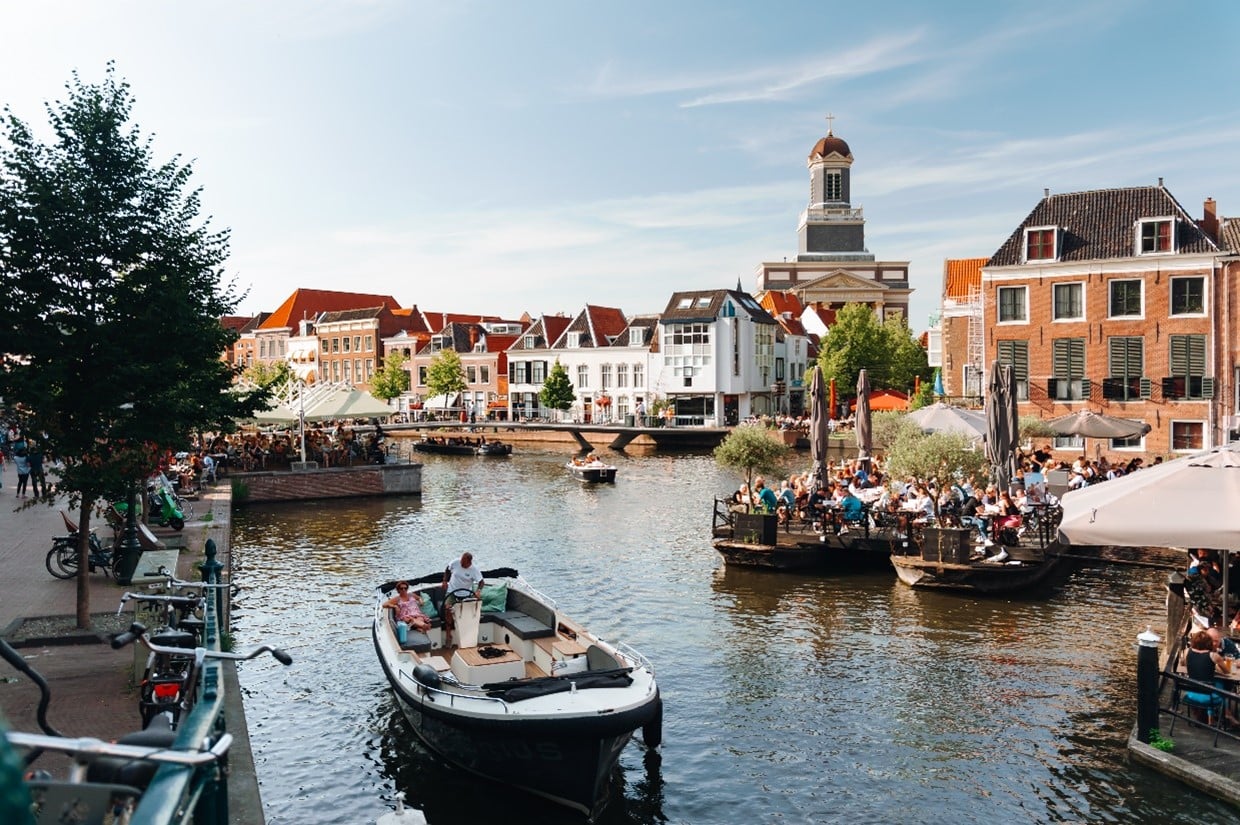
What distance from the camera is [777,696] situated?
46.5 ft

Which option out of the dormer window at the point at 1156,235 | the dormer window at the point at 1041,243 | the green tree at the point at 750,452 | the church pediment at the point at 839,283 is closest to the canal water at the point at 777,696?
the green tree at the point at 750,452

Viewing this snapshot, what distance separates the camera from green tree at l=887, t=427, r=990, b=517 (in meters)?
24.8

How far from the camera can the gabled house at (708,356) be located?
7069cm

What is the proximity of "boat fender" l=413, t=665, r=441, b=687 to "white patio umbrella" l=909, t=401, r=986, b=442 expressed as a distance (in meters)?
19.1

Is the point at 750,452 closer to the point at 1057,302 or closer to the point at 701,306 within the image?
the point at 1057,302

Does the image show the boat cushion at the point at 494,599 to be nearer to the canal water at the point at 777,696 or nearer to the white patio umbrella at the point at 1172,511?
the canal water at the point at 777,696

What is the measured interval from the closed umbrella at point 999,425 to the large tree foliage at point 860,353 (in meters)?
49.1

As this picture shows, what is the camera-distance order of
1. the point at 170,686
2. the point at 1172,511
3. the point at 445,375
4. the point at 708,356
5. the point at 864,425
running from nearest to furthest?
the point at 170,686 → the point at 1172,511 → the point at 864,425 → the point at 708,356 → the point at 445,375

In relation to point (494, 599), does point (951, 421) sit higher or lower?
higher

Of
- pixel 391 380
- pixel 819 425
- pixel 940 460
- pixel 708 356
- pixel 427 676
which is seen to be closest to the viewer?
pixel 427 676

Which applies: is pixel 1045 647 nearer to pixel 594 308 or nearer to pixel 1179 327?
pixel 1179 327

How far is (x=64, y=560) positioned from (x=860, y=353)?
2474 inches

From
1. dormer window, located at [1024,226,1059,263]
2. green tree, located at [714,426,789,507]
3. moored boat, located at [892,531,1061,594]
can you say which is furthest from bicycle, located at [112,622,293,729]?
dormer window, located at [1024,226,1059,263]

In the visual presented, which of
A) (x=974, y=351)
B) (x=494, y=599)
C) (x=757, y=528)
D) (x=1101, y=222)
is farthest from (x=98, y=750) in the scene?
(x=974, y=351)
